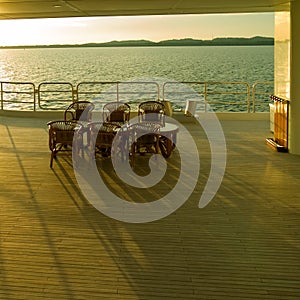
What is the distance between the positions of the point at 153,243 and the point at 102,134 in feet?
8.97

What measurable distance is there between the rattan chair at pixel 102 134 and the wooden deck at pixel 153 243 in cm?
62

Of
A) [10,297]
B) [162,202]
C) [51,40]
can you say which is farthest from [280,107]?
[51,40]

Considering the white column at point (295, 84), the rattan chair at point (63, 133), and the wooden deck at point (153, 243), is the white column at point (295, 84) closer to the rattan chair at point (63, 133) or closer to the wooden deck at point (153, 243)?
the wooden deck at point (153, 243)

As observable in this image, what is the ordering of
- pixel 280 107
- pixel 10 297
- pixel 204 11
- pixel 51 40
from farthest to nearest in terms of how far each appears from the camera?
pixel 51 40 → pixel 204 11 → pixel 280 107 → pixel 10 297

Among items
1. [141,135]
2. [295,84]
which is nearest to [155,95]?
[295,84]

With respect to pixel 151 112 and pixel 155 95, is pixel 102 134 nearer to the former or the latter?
pixel 151 112

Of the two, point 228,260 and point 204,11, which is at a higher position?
point 204,11

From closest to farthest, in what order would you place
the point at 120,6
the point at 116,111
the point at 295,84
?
the point at 295,84
the point at 120,6
the point at 116,111

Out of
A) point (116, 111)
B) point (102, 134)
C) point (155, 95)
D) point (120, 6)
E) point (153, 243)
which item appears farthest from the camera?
point (155, 95)

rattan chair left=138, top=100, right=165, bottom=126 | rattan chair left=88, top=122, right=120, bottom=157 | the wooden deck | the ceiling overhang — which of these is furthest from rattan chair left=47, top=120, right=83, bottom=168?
the ceiling overhang

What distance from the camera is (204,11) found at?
8.71 metres

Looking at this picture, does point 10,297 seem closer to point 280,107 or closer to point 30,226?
point 30,226

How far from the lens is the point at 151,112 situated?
8.01m

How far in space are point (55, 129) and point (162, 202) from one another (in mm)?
2212
